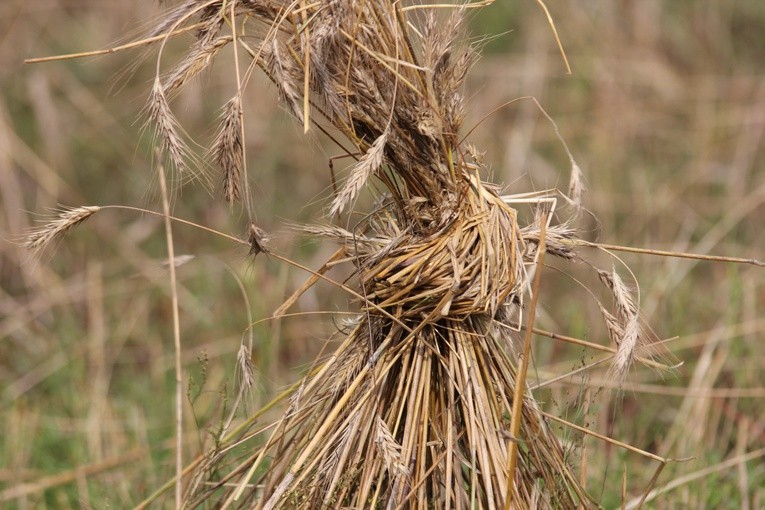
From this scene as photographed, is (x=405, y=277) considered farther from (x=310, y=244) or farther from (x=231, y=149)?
(x=310, y=244)

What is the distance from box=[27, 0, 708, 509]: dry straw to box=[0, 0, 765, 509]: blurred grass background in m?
0.18

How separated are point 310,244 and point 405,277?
221 cm

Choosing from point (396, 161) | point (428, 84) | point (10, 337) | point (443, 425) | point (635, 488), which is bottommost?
point (635, 488)

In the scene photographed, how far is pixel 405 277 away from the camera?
5.89 ft

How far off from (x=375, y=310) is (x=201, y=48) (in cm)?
58

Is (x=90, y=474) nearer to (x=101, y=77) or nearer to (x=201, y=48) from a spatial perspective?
(x=201, y=48)

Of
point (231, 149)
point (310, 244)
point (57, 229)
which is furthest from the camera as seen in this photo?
point (310, 244)

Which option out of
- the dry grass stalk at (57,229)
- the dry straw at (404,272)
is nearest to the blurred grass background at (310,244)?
the dry straw at (404,272)

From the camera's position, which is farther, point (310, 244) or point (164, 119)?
point (310, 244)

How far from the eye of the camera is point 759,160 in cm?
551

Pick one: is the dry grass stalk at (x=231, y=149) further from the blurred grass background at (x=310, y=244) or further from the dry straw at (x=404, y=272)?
the blurred grass background at (x=310, y=244)

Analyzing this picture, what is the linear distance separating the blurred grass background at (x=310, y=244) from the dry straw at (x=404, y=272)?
0.18 metres

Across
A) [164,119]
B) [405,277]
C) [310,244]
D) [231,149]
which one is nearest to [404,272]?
[405,277]

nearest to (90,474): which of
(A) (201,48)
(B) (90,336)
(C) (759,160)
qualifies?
(B) (90,336)
